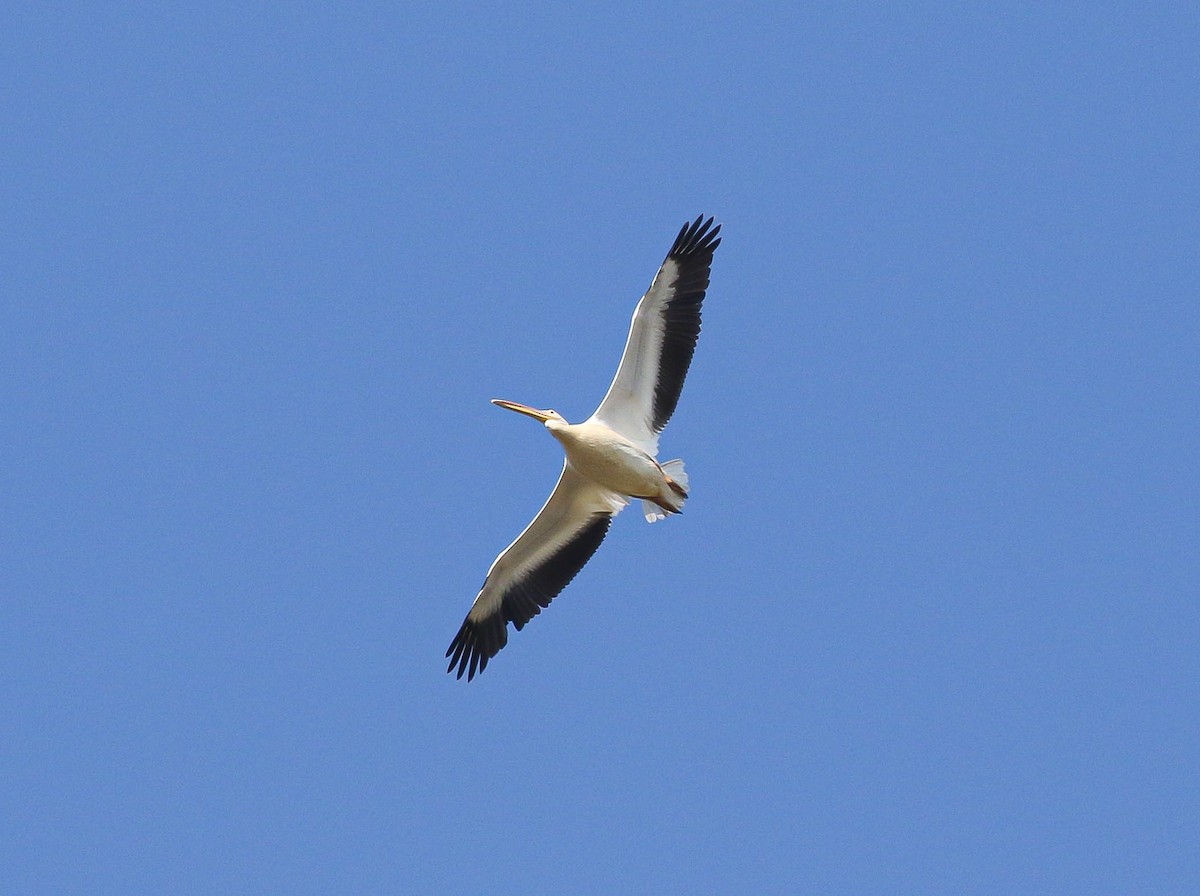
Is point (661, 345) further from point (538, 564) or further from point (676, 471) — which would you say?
point (538, 564)

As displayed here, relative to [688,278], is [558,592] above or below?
below

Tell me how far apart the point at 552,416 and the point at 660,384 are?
3.94 ft

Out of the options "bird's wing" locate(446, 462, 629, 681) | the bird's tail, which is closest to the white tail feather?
the bird's tail

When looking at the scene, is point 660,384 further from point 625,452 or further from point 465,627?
point 465,627

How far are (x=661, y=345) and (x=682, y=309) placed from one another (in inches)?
16.9

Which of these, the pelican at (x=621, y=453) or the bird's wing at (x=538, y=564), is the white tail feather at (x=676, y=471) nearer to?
the pelican at (x=621, y=453)

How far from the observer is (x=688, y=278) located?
1716 cm

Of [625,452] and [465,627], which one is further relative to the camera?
[465,627]

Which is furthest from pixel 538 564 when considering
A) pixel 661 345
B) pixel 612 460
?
pixel 661 345

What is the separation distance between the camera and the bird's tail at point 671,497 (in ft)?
56.5

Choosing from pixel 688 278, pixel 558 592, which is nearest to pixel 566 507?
pixel 558 592

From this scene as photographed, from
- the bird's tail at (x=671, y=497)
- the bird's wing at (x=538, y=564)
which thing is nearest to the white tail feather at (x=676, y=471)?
the bird's tail at (x=671, y=497)

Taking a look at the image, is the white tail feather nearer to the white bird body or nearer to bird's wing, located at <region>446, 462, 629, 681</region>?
the white bird body

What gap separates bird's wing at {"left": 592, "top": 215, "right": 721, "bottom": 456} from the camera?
1711cm
